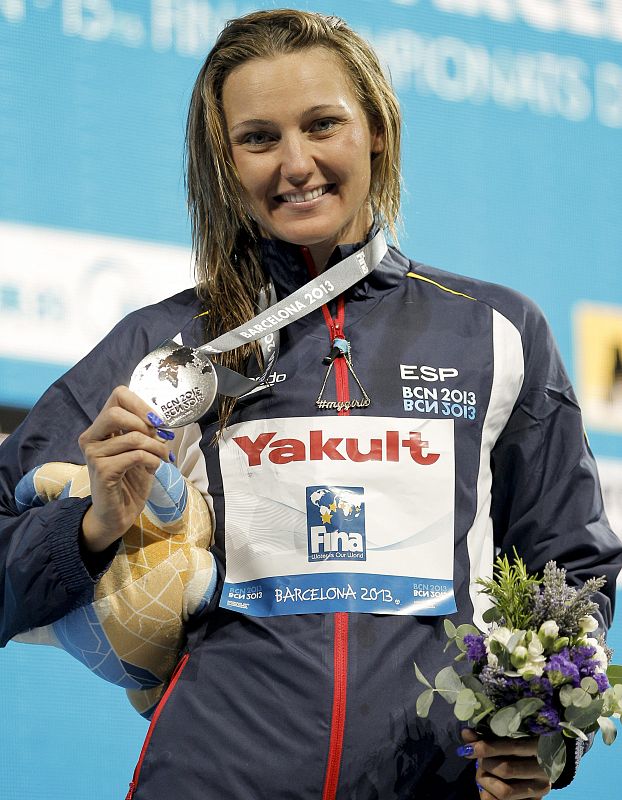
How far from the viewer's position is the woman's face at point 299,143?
5.38ft

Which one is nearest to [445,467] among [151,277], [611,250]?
[151,277]

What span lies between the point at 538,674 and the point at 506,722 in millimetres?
57

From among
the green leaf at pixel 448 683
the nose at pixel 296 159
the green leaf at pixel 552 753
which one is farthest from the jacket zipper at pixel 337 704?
the nose at pixel 296 159

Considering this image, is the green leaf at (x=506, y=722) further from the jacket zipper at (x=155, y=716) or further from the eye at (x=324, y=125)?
the eye at (x=324, y=125)

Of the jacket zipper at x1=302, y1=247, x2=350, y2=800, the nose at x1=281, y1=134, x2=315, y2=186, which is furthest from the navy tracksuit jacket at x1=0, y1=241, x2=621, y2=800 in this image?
the nose at x1=281, y1=134, x2=315, y2=186

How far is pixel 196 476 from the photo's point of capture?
5.39 ft

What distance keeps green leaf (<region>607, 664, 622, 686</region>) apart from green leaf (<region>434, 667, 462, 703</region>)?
0.55 feet

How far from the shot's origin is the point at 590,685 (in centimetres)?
136

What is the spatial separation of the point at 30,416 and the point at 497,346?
57 centimetres

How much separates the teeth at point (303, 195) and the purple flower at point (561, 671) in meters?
0.63

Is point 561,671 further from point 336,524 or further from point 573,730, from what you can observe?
point 336,524

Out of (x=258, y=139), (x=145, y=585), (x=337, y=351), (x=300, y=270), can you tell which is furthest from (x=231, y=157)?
(x=145, y=585)

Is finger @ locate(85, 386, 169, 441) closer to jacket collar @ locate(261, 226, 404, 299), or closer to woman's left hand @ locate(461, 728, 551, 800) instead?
jacket collar @ locate(261, 226, 404, 299)

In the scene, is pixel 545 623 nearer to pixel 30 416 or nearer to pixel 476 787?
pixel 476 787
